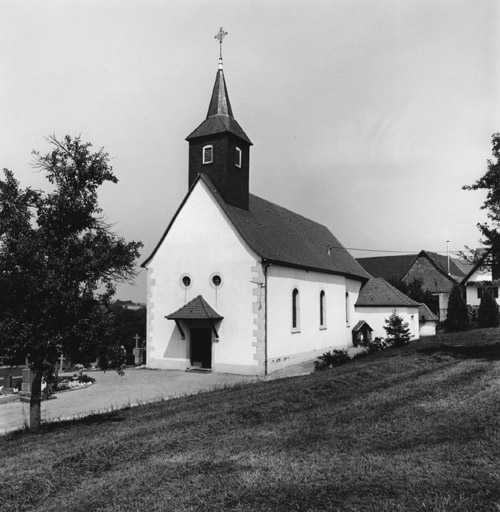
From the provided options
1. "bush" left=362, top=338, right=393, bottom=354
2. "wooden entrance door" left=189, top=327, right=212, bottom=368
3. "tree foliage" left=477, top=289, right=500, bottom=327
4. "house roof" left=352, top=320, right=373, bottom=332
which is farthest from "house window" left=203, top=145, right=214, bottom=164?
"tree foliage" left=477, top=289, right=500, bottom=327

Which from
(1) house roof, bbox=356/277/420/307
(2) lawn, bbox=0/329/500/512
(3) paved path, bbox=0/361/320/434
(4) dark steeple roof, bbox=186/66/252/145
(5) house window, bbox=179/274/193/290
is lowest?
(3) paved path, bbox=0/361/320/434

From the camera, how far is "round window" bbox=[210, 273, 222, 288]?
21953 mm

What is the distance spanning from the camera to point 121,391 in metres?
17.0

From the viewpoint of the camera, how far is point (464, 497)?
4.62 metres

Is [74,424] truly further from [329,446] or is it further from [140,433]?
[329,446]

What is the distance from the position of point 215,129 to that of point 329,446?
734 inches

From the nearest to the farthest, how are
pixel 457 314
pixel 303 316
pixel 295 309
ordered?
pixel 295 309 < pixel 303 316 < pixel 457 314

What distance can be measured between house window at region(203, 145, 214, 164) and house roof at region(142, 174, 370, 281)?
915 millimetres

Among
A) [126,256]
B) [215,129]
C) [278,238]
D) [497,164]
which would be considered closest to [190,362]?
[278,238]

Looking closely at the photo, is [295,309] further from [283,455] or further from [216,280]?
[283,455]

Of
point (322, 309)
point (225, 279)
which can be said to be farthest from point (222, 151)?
point (322, 309)

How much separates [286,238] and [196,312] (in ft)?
25.4

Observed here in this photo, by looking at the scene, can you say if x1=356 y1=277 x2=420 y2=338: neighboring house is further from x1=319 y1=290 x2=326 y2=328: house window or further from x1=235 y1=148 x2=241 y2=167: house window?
x1=235 y1=148 x2=241 y2=167: house window

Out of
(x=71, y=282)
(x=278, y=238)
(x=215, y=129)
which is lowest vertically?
(x=71, y=282)
